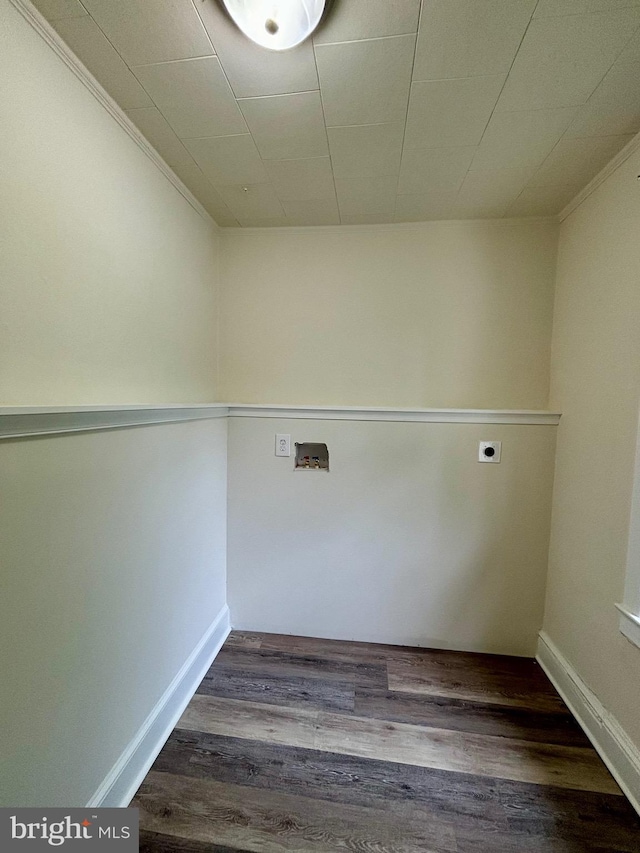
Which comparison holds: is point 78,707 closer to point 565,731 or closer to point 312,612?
point 312,612

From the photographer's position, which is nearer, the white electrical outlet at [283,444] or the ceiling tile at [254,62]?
the ceiling tile at [254,62]

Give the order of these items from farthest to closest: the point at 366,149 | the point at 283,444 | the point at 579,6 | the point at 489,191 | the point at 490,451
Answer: the point at 283,444 → the point at 490,451 → the point at 489,191 → the point at 366,149 → the point at 579,6

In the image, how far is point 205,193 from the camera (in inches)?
61.6

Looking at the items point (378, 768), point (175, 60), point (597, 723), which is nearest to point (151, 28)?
point (175, 60)

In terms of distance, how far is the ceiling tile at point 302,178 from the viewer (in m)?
1.36

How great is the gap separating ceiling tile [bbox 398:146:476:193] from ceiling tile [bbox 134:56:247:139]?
0.65 metres

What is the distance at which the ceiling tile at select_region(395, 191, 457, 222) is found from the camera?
1.55 metres

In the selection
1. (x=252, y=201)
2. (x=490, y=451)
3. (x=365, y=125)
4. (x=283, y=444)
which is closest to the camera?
(x=365, y=125)

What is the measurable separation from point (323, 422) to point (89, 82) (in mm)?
1479

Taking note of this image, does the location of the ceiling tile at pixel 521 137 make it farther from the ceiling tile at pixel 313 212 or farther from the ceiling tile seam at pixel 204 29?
the ceiling tile seam at pixel 204 29

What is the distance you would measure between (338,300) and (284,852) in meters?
2.14

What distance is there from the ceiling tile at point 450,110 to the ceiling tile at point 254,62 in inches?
13.0

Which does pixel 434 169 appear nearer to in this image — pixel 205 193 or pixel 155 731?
pixel 205 193

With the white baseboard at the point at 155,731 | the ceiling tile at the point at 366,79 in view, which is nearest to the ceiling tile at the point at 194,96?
the ceiling tile at the point at 366,79
